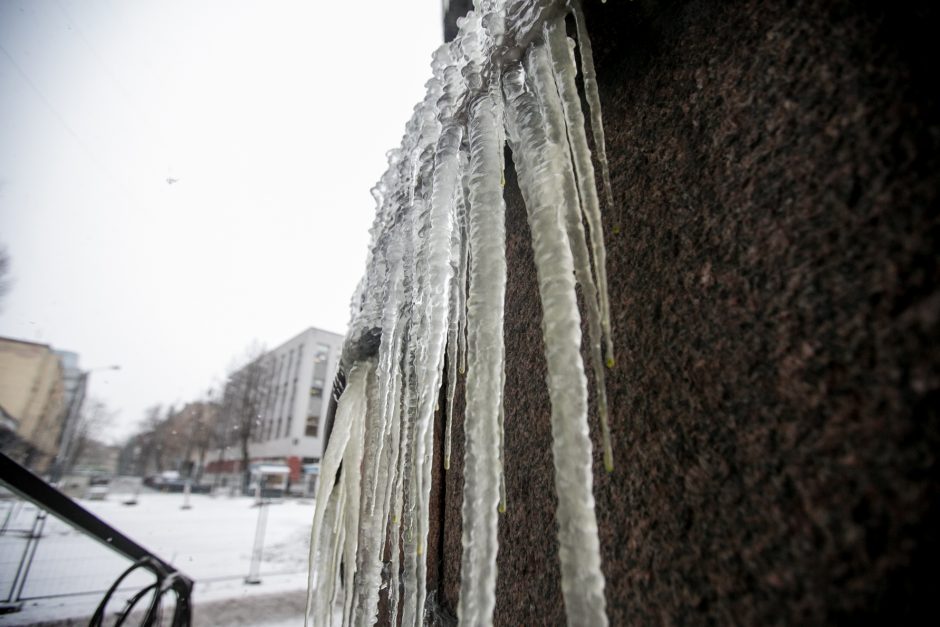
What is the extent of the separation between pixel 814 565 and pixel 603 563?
453mm

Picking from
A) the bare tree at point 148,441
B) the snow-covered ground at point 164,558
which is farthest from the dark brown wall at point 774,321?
the bare tree at point 148,441

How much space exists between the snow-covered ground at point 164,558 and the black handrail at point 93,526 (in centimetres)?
306

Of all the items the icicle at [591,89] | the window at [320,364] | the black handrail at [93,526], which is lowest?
the black handrail at [93,526]

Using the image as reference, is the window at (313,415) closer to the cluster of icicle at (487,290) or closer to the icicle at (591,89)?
the cluster of icicle at (487,290)

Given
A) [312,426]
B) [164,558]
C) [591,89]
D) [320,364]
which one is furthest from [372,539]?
[320,364]

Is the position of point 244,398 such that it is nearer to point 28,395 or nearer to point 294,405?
point 294,405

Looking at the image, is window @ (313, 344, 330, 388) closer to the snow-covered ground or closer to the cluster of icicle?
the snow-covered ground

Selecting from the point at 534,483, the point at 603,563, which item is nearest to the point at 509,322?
the point at 534,483

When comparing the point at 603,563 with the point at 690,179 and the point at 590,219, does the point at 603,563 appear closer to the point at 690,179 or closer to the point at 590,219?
the point at 590,219

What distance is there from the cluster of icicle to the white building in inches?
1629

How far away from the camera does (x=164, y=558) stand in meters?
12.4

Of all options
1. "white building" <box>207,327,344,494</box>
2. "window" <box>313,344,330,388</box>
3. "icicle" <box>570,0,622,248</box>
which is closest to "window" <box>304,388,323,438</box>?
"white building" <box>207,327,344,494</box>

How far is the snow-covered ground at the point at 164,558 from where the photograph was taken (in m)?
7.71

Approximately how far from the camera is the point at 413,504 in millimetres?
1187
